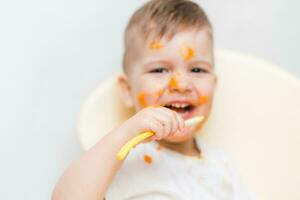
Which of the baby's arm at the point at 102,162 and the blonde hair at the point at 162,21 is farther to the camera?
the blonde hair at the point at 162,21

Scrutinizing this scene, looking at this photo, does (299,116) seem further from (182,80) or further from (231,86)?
(182,80)

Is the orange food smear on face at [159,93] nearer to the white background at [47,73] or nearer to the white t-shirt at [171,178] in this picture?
the white t-shirt at [171,178]

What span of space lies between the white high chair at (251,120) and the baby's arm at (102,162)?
0.71 ft

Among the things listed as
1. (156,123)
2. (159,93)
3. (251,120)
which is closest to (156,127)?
(156,123)

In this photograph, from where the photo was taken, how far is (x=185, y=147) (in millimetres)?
1039

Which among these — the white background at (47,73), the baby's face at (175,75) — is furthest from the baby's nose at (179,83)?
the white background at (47,73)

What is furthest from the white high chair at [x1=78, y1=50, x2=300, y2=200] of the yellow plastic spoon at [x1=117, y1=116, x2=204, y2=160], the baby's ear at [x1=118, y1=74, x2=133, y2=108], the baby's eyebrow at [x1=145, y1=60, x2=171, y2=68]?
the yellow plastic spoon at [x1=117, y1=116, x2=204, y2=160]

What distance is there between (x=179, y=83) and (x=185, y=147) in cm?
16

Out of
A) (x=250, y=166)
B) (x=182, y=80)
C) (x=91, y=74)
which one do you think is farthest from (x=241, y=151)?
(x=91, y=74)

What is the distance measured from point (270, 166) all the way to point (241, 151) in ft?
0.23

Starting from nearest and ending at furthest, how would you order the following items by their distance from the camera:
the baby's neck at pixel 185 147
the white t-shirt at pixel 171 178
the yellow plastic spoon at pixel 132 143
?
the yellow plastic spoon at pixel 132 143, the white t-shirt at pixel 171 178, the baby's neck at pixel 185 147

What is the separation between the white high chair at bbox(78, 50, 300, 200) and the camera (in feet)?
3.56

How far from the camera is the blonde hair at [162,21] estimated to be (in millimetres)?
977

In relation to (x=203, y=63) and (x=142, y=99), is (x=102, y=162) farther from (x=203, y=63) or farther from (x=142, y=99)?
(x=203, y=63)
